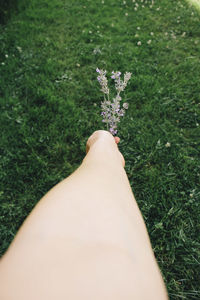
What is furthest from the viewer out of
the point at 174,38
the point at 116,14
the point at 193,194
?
the point at 116,14

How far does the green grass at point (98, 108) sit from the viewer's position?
2.40 meters

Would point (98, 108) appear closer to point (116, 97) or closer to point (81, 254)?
point (116, 97)

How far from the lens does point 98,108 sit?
131 inches

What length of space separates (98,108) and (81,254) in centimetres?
279

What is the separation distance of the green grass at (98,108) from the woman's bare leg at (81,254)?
4.99ft

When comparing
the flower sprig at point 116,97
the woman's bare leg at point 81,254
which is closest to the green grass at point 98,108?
the flower sprig at point 116,97

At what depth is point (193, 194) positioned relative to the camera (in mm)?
2521

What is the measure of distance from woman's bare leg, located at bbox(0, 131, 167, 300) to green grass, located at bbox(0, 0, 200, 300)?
4.99 ft

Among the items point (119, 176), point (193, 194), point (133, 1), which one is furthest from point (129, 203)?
point (133, 1)

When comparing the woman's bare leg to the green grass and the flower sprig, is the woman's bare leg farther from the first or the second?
the green grass

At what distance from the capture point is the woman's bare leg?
25.5 inches

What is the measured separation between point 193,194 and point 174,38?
140 inches

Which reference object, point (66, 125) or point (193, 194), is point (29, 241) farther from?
point (66, 125)

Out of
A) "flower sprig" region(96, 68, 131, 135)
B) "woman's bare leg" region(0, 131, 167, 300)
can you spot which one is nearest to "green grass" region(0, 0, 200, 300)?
"flower sprig" region(96, 68, 131, 135)
